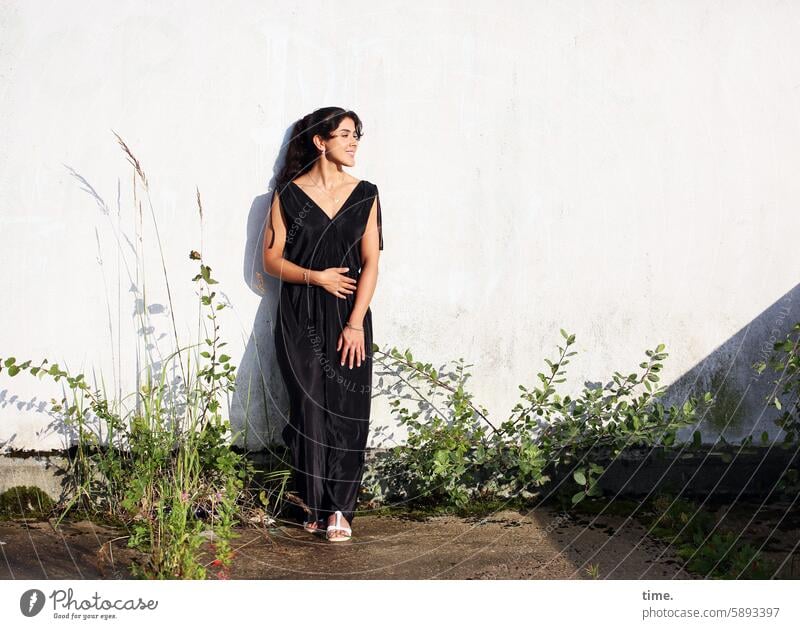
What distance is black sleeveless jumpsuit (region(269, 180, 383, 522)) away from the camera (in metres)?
4.65

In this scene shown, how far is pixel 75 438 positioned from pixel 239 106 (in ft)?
5.97

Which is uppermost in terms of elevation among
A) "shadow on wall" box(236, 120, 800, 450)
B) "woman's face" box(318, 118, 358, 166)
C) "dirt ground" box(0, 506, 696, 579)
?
"woman's face" box(318, 118, 358, 166)

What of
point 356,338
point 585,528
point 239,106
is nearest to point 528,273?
point 356,338

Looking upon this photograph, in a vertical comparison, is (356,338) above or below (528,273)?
below

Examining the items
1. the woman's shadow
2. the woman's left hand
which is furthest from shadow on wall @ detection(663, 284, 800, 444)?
the woman's shadow

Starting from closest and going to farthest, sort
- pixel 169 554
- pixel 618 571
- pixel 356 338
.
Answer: pixel 169 554, pixel 618 571, pixel 356 338

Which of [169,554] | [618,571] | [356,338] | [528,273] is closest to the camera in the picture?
[169,554]

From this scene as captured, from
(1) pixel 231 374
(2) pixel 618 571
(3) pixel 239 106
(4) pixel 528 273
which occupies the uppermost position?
(3) pixel 239 106

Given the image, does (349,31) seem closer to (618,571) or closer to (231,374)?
(231,374)

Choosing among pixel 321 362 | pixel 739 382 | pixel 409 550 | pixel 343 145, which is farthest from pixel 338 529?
pixel 739 382

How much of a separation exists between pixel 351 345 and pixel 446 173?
0.99m

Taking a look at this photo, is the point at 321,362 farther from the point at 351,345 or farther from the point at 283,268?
the point at 283,268

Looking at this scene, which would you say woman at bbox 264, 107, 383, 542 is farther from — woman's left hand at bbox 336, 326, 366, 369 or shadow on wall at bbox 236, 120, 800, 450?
shadow on wall at bbox 236, 120, 800, 450

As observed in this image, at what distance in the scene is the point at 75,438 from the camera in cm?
488
